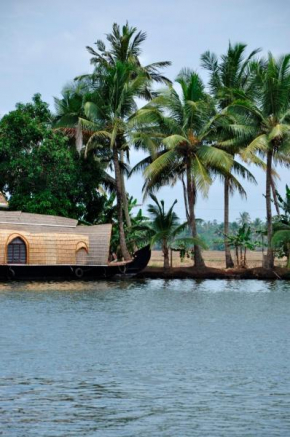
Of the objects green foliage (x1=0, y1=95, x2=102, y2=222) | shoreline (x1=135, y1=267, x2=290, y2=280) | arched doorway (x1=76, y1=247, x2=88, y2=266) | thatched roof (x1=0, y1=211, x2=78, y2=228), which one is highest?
green foliage (x1=0, y1=95, x2=102, y2=222)

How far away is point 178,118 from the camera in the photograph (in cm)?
4138

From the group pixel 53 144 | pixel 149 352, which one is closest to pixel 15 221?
pixel 53 144

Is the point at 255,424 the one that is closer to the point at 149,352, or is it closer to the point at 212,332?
the point at 149,352

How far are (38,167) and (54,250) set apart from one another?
5067 mm

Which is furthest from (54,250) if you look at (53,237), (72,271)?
(72,271)

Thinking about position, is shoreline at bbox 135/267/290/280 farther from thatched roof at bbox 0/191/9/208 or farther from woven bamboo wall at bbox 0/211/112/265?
thatched roof at bbox 0/191/9/208

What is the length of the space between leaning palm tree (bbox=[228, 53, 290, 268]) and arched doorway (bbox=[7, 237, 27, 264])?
35.4 feet

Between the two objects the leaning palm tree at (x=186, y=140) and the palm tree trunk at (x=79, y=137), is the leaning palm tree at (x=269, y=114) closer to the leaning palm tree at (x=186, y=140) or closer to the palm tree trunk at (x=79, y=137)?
the leaning palm tree at (x=186, y=140)

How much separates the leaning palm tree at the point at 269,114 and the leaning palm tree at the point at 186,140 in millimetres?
1532

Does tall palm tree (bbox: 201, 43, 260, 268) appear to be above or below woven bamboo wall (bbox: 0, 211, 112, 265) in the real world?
above

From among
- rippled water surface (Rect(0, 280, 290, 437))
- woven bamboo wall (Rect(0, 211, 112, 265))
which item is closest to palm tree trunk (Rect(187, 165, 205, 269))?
woven bamboo wall (Rect(0, 211, 112, 265))

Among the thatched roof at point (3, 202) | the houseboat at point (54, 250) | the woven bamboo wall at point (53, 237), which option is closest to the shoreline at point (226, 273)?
the houseboat at point (54, 250)

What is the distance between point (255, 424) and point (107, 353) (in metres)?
6.33

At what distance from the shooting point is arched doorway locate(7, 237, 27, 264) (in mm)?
38531
